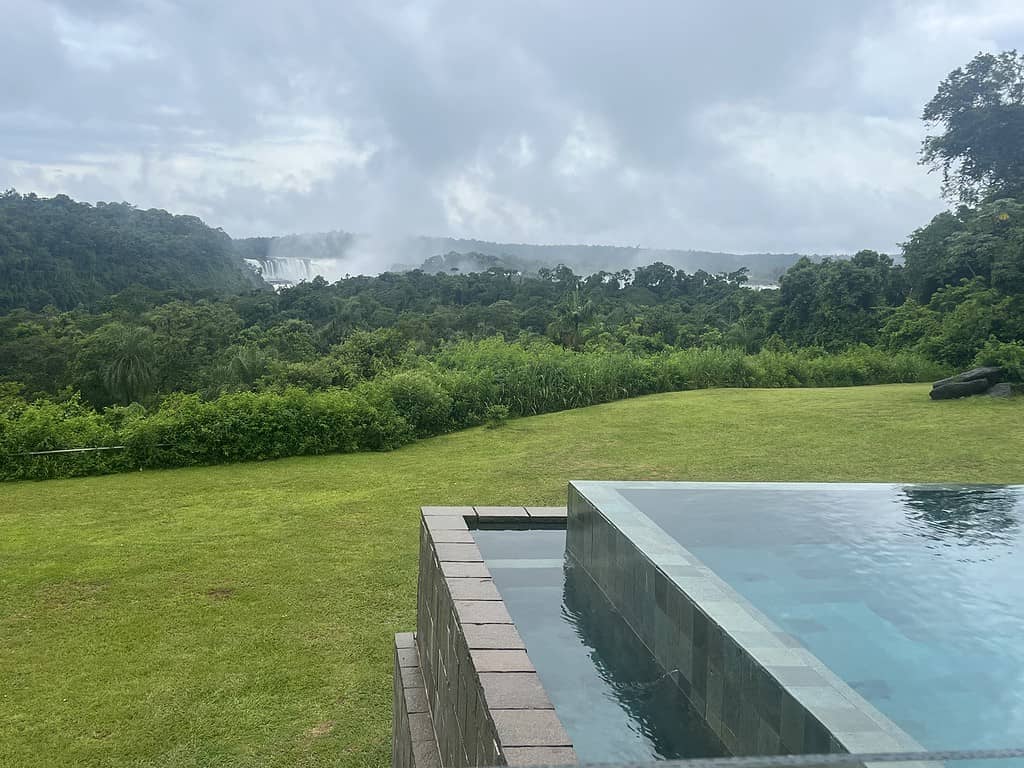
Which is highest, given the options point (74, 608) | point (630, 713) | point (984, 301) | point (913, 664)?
point (984, 301)

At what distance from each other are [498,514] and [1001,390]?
8.01 m

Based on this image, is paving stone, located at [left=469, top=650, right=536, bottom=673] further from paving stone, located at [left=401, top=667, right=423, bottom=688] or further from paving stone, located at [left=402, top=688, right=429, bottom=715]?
paving stone, located at [left=401, top=667, right=423, bottom=688]

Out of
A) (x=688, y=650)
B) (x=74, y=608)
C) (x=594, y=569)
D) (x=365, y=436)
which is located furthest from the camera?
(x=365, y=436)

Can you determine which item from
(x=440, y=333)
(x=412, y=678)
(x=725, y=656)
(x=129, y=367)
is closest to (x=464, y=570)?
(x=412, y=678)

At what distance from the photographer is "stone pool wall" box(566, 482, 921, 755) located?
167 centimetres

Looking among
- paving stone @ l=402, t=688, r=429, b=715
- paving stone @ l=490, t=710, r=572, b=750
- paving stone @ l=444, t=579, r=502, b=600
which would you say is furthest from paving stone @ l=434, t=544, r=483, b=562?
paving stone @ l=490, t=710, r=572, b=750

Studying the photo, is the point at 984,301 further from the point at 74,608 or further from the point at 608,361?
the point at 74,608

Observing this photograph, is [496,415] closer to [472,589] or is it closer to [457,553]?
[457,553]

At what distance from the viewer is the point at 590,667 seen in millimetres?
2416

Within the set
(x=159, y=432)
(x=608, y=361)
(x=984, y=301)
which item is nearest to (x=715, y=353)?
(x=608, y=361)

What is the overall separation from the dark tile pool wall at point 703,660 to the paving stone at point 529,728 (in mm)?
461

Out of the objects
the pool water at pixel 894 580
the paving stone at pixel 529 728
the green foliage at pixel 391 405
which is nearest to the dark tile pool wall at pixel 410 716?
the paving stone at pixel 529 728

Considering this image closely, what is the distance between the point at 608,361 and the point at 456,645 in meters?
9.38

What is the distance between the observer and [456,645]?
7.61ft
